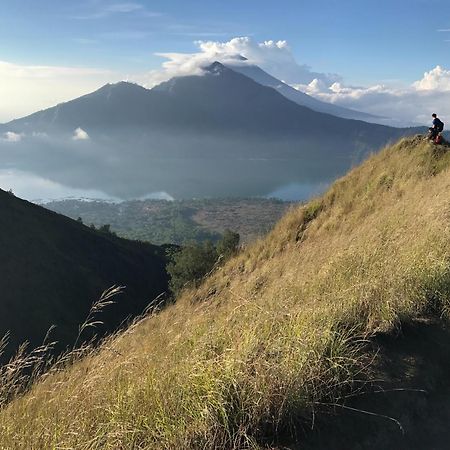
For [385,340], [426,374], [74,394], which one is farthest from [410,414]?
[74,394]

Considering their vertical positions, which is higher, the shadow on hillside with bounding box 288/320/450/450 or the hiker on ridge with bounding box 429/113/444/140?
the hiker on ridge with bounding box 429/113/444/140

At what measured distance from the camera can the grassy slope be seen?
3.19 meters

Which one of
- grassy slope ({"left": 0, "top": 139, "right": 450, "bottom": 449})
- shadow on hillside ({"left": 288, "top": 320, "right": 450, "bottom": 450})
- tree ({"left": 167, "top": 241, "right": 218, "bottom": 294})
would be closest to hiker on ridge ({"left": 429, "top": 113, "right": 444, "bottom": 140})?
grassy slope ({"left": 0, "top": 139, "right": 450, "bottom": 449})

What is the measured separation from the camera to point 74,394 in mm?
A: 3619

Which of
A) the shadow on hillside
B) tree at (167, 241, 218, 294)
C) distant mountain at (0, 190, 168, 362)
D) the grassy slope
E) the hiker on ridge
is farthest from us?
distant mountain at (0, 190, 168, 362)

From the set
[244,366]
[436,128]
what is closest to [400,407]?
[244,366]

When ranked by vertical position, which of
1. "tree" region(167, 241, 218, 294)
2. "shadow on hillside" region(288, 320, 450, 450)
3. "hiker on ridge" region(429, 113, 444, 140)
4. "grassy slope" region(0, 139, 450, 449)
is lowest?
"tree" region(167, 241, 218, 294)

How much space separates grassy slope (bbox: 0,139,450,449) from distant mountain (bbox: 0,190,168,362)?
3950 cm

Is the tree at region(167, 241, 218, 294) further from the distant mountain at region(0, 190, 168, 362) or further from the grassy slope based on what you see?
the grassy slope

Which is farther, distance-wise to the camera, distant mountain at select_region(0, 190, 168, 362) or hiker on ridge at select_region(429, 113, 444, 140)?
distant mountain at select_region(0, 190, 168, 362)

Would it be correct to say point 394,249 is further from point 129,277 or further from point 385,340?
point 129,277

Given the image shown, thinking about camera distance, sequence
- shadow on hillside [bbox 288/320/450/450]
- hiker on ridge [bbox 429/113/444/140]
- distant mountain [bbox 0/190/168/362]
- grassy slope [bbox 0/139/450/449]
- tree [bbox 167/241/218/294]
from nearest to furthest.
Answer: grassy slope [bbox 0/139/450/449] < shadow on hillside [bbox 288/320/450/450] < hiker on ridge [bbox 429/113/444/140] < tree [bbox 167/241/218/294] < distant mountain [bbox 0/190/168/362]

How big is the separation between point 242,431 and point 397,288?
9.95 ft

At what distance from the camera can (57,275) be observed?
212 ft
